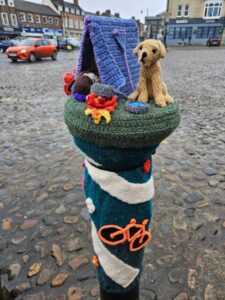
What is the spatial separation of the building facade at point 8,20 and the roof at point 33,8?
195 cm

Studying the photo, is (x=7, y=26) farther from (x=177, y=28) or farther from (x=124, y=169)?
(x=124, y=169)

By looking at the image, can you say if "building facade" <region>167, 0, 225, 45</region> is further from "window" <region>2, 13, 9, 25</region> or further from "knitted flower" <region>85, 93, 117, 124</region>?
"knitted flower" <region>85, 93, 117, 124</region>

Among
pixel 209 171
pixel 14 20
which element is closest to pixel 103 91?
pixel 209 171

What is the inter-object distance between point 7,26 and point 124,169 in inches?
2260

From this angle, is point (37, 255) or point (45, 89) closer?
point (37, 255)

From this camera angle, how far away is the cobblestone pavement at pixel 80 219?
2.10m

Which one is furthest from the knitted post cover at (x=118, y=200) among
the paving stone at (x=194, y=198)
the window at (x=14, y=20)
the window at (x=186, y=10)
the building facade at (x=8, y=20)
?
the window at (x=14, y=20)

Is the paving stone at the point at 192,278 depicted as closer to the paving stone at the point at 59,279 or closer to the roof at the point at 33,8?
the paving stone at the point at 59,279

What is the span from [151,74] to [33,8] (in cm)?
6366

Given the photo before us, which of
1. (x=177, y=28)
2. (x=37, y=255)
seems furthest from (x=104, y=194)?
(x=177, y=28)

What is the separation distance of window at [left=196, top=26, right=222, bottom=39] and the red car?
3661cm

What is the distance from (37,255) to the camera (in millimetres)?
2361

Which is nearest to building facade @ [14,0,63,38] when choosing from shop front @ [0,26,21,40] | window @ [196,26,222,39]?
shop front @ [0,26,21,40]

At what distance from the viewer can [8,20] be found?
49656 millimetres
